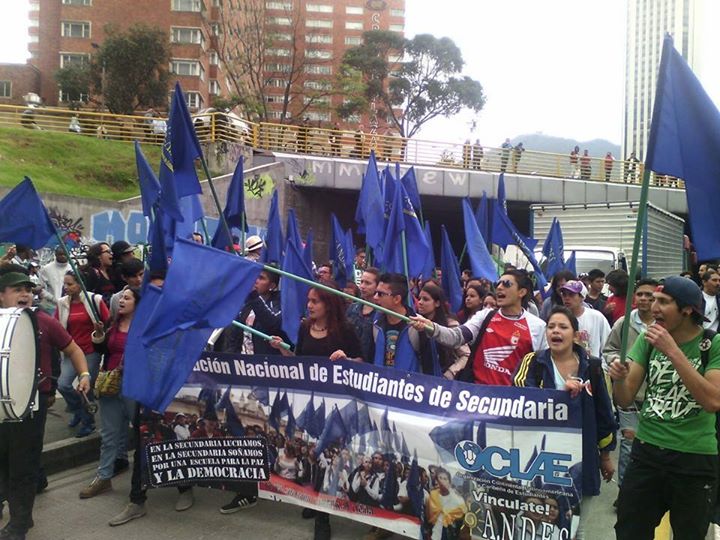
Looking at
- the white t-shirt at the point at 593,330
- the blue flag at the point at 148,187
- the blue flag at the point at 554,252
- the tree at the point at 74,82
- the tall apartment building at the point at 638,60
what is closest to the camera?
the white t-shirt at the point at 593,330

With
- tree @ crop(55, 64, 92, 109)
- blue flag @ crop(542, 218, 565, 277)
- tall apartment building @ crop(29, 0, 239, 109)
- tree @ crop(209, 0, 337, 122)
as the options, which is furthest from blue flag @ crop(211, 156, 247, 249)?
tall apartment building @ crop(29, 0, 239, 109)

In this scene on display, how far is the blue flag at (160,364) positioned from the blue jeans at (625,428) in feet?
10.0

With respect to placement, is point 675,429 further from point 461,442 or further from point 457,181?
point 457,181

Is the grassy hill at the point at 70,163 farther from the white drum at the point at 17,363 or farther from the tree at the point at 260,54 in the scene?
the tree at the point at 260,54

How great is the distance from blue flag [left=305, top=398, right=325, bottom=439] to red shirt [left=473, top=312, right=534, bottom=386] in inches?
43.2

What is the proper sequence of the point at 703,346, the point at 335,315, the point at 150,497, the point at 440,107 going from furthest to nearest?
1. the point at 440,107
2. the point at 150,497
3. the point at 335,315
4. the point at 703,346

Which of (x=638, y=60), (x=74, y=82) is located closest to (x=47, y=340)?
(x=74, y=82)

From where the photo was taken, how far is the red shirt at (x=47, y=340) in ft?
15.1

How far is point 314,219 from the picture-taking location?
81.0 feet

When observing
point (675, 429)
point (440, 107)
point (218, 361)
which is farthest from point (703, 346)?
point (440, 107)

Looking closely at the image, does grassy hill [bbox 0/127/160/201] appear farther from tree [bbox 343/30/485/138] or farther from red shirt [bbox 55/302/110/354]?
tree [bbox 343/30/485/138]

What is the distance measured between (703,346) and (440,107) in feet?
174

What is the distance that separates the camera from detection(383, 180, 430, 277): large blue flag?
6.58 meters

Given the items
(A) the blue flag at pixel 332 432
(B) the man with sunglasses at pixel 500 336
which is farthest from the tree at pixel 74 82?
(B) the man with sunglasses at pixel 500 336
